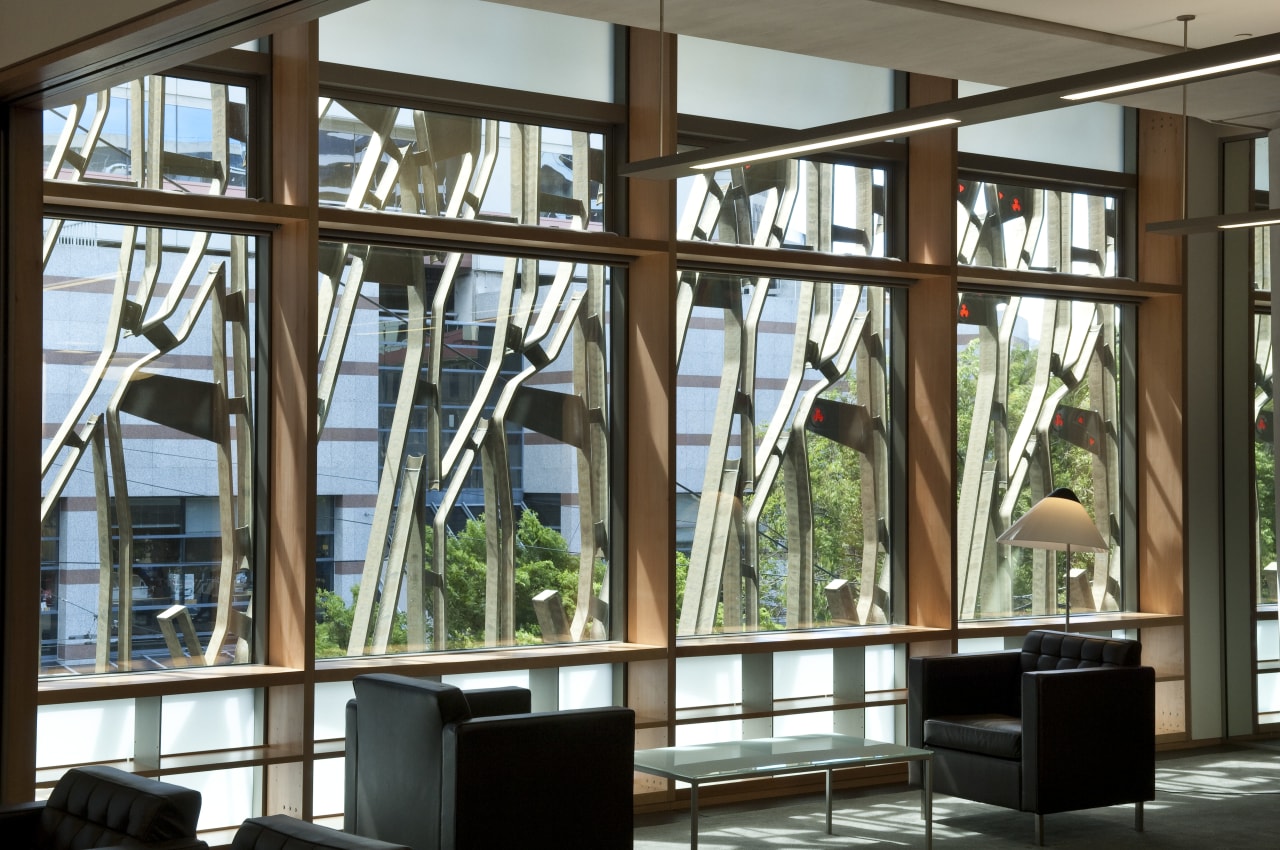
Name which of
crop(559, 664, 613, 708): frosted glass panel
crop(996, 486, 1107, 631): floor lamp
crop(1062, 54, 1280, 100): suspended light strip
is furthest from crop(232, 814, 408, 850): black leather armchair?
crop(996, 486, 1107, 631): floor lamp

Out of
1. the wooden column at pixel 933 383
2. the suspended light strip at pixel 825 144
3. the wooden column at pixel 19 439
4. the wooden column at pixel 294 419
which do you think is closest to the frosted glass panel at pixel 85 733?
the wooden column at pixel 294 419

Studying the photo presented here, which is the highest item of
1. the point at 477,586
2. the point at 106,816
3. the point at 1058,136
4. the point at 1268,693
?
the point at 1058,136

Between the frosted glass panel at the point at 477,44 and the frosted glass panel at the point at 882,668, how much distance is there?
11.5ft

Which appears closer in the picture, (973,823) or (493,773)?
(493,773)

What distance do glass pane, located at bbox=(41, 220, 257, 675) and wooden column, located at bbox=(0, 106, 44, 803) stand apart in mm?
1211

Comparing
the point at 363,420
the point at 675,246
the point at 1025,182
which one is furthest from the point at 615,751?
the point at 1025,182

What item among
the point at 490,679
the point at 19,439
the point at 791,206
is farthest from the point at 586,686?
the point at 19,439

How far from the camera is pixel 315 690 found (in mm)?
6602

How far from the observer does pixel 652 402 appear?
7.39 meters

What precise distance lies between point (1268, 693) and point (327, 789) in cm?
634

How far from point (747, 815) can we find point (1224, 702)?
3889 millimetres

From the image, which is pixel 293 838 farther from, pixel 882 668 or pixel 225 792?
pixel 882 668

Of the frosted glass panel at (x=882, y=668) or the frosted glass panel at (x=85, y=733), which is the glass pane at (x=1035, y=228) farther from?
the frosted glass panel at (x=85, y=733)

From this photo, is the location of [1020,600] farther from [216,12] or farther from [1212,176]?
[216,12]
